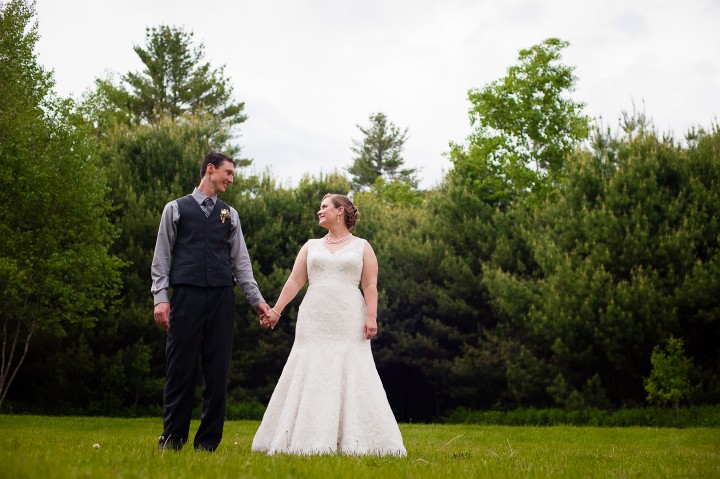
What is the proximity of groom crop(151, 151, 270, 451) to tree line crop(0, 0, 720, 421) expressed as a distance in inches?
398

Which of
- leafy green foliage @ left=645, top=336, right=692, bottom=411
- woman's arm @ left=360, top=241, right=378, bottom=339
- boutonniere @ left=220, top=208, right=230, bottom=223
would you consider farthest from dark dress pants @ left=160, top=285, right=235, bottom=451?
leafy green foliage @ left=645, top=336, right=692, bottom=411

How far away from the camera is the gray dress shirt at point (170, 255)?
20.6ft

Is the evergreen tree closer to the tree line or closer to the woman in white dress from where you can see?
the tree line

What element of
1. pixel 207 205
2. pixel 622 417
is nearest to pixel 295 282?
pixel 207 205

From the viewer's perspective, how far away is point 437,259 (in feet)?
84.8

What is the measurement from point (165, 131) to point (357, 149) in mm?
32213

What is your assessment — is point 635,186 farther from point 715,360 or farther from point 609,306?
point 715,360

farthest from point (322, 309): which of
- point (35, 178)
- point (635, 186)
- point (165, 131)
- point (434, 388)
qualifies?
point (434, 388)

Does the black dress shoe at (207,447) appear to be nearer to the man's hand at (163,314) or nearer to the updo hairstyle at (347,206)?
the man's hand at (163,314)

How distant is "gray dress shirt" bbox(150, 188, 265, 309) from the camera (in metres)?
6.29

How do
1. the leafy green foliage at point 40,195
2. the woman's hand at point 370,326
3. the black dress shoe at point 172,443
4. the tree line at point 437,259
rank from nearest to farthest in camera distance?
the black dress shoe at point 172,443 → the woman's hand at point 370,326 → the leafy green foliage at point 40,195 → the tree line at point 437,259

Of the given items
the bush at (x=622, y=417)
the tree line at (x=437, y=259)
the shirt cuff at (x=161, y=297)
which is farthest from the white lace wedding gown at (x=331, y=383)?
the bush at (x=622, y=417)

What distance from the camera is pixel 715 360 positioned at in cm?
1942

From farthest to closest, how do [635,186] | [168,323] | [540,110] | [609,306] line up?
[540,110] < [635,186] < [609,306] < [168,323]
